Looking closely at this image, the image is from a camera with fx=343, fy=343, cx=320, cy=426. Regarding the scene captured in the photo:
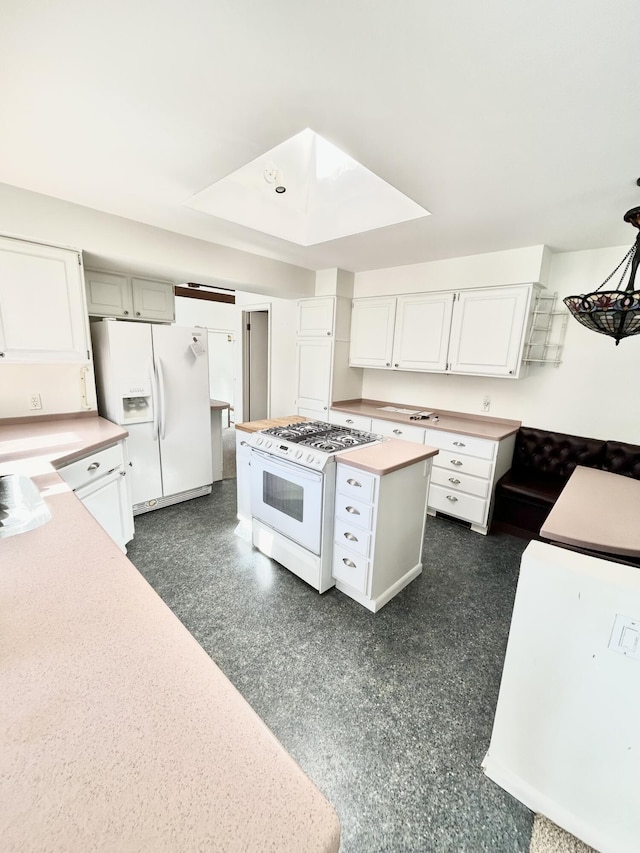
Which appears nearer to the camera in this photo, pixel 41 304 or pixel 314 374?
pixel 41 304

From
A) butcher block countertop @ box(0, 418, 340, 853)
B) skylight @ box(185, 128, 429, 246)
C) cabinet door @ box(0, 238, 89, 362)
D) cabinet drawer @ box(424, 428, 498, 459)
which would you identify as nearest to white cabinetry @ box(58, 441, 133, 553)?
cabinet door @ box(0, 238, 89, 362)

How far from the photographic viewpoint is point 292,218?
2723 millimetres

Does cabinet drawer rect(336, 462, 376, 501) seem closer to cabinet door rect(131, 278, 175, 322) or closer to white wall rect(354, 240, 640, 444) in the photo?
white wall rect(354, 240, 640, 444)

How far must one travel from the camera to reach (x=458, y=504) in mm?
2988

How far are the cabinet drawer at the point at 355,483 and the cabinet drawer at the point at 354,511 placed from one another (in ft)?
0.11

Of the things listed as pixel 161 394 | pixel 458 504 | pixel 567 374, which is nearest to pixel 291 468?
pixel 161 394

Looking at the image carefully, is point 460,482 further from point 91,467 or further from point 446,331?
point 91,467

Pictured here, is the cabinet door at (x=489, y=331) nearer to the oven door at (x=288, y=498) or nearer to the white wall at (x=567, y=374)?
the white wall at (x=567, y=374)

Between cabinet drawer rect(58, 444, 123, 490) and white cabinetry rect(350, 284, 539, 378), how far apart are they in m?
2.61

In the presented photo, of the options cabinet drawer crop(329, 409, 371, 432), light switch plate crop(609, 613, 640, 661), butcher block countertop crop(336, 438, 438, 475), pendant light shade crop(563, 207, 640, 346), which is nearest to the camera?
light switch plate crop(609, 613, 640, 661)

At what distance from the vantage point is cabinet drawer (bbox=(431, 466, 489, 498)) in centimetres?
283

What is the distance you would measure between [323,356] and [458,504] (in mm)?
2089

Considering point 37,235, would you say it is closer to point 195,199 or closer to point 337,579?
point 195,199

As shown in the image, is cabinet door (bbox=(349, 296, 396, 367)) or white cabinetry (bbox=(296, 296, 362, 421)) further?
white cabinetry (bbox=(296, 296, 362, 421))
